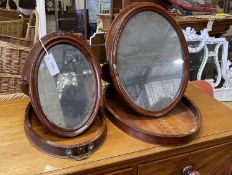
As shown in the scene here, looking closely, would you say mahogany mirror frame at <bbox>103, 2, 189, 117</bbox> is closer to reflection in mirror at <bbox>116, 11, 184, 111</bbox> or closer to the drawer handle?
reflection in mirror at <bbox>116, 11, 184, 111</bbox>

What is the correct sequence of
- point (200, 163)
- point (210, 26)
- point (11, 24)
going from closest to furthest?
point (200, 163) < point (11, 24) < point (210, 26)

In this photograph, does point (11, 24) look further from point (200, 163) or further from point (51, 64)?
point (200, 163)

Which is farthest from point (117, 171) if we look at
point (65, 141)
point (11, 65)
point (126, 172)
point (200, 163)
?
point (11, 65)

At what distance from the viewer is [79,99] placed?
2.23 ft

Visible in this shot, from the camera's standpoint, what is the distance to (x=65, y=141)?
634mm

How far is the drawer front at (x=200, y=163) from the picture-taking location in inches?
26.6

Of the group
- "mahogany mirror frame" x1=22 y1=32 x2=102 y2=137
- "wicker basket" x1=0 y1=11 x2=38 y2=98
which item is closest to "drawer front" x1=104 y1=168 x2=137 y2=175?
"mahogany mirror frame" x1=22 y1=32 x2=102 y2=137

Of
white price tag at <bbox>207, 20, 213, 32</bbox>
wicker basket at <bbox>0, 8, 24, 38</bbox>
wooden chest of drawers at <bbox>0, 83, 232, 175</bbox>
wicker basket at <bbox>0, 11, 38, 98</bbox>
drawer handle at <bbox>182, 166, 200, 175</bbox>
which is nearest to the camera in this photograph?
wooden chest of drawers at <bbox>0, 83, 232, 175</bbox>

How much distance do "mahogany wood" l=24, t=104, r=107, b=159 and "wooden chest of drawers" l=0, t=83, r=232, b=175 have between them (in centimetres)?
1

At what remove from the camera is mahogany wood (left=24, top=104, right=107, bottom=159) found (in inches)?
23.8

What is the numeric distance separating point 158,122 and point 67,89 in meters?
0.24

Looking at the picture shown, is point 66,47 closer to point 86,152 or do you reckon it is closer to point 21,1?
point 86,152

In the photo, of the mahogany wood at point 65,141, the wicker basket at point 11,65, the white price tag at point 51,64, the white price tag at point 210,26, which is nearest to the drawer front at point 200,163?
the mahogany wood at point 65,141

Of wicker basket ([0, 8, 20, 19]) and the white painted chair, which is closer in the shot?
the white painted chair
